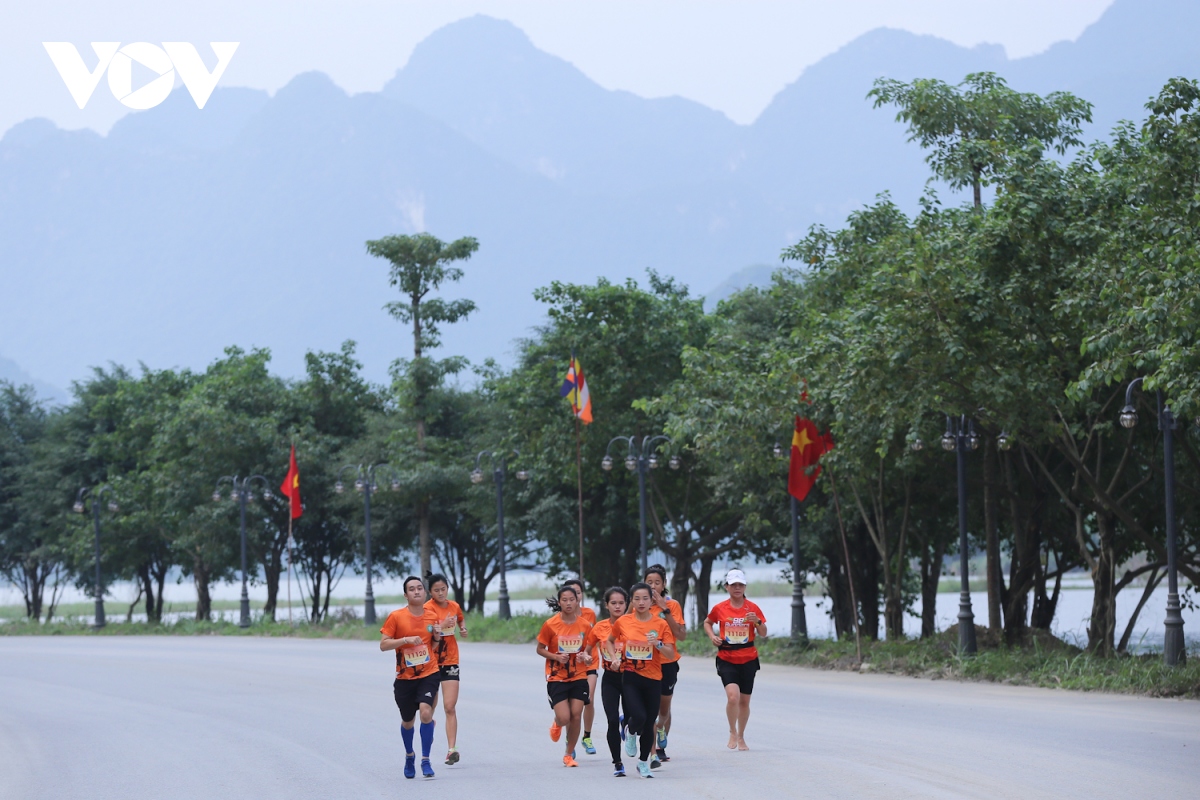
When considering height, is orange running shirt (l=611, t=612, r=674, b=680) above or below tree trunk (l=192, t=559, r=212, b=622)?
above

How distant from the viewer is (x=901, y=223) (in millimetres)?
25859

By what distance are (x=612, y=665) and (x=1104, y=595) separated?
15709mm

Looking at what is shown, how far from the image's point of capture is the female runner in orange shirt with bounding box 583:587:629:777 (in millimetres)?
10547

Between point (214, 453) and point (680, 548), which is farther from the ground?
point (214, 453)

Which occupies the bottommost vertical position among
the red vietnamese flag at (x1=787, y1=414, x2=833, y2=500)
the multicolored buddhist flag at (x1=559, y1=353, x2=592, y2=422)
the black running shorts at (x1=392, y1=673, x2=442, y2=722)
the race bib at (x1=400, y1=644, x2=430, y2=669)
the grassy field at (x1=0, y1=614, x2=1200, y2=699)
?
the grassy field at (x1=0, y1=614, x2=1200, y2=699)

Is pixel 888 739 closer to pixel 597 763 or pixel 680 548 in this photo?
pixel 597 763

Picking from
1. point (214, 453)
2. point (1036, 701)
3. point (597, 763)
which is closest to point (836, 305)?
point (1036, 701)

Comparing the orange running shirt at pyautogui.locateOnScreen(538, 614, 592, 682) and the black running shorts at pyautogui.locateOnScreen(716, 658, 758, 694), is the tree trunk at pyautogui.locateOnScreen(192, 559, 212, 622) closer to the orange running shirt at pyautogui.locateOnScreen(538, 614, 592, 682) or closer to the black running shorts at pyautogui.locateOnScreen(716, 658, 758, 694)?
the black running shorts at pyautogui.locateOnScreen(716, 658, 758, 694)

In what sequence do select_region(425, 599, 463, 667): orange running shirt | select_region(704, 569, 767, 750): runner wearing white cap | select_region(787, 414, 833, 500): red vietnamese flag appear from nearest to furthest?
1. select_region(425, 599, 463, 667): orange running shirt
2. select_region(704, 569, 767, 750): runner wearing white cap
3. select_region(787, 414, 833, 500): red vietnamese flag

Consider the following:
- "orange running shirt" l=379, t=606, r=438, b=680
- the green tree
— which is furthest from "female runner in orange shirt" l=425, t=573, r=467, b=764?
the green tree

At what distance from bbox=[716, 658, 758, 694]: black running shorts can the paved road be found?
673 mm

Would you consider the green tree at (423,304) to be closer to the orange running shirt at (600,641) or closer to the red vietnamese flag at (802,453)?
the red vietnamese flag at (802,453)

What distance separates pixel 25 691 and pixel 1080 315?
1884 centimetres

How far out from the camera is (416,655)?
10.9 m
